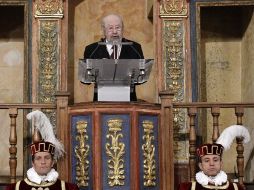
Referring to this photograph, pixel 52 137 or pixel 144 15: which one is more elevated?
pixel 144 15

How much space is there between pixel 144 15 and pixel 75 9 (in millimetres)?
878

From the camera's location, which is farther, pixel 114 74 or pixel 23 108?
pixel 23 108

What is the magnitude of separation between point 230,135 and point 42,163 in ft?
6.18

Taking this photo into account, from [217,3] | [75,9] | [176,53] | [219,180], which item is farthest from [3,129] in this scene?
[219,180]

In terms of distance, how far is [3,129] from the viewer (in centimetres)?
1084

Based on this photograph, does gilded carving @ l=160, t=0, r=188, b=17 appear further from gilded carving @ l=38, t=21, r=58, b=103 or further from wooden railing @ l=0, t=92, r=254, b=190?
wooden railing @ l=0, t=92, r=254, b=190

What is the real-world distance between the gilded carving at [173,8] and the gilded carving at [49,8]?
121cm

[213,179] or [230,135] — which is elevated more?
[230,135]

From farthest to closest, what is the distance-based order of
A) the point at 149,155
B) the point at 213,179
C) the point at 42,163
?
1. the point at 149,155
2. the point at 213,179
3. the point at 42,163

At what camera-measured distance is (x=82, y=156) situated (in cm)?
792

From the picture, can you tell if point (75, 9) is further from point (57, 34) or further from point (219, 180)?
point (219, 180)

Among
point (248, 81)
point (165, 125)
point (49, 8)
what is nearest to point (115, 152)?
point (165, 125)

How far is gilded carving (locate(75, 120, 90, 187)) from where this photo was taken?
311 inches

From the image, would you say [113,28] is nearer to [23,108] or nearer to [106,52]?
[106,52]
